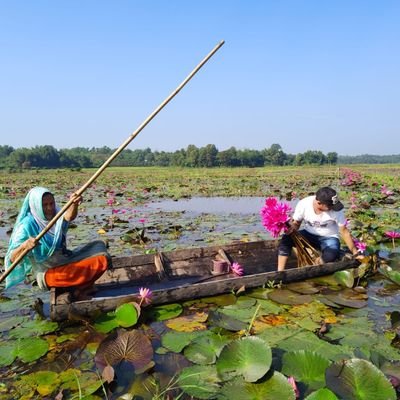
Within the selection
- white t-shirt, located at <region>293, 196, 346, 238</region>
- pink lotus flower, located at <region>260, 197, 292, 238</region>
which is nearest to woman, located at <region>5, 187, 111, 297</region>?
pink lotus flower, located at <region>260, 197, 292, 238</region>

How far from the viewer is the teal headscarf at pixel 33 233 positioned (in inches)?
116

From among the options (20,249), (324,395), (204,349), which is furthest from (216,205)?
(324,395)

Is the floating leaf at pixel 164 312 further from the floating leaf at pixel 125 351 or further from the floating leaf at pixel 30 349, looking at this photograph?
the floating leaf at pixel 30 349

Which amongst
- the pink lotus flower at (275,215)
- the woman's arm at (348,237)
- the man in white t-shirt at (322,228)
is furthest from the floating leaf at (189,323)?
the woman's arm at (348,237)

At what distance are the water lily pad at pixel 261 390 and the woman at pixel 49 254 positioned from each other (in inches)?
Answer: 67.6

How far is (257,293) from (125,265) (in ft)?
4.87

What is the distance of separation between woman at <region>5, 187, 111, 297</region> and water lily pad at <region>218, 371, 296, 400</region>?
172cm

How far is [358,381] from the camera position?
6.17ft

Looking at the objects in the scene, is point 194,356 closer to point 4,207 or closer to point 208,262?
point 208,262

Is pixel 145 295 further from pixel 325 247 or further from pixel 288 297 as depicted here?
pixel 325 247

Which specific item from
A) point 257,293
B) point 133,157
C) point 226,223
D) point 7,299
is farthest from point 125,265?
point 133,157

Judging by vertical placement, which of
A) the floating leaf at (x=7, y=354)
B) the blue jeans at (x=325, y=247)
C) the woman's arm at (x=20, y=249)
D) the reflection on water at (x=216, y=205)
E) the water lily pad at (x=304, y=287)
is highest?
the woman's arm at (x=20, y=249)

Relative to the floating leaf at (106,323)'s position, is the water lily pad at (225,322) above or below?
below

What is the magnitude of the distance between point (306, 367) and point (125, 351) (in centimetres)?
112
